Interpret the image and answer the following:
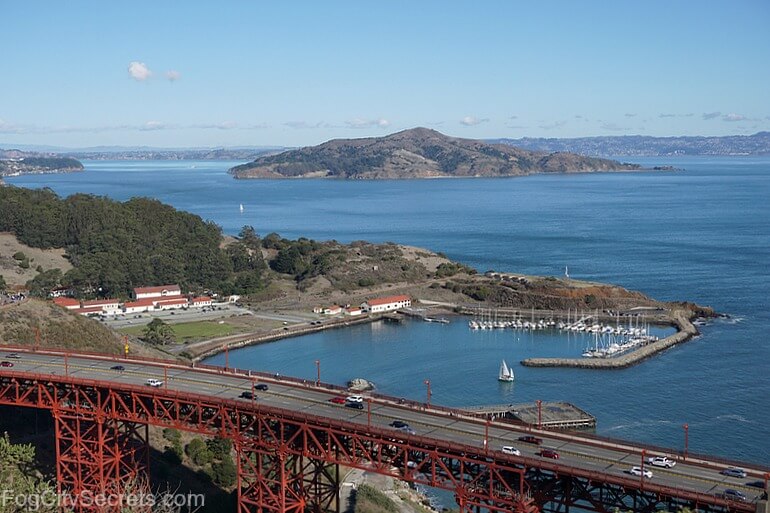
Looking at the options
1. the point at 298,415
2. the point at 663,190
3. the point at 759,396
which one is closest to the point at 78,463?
the point at 298,415

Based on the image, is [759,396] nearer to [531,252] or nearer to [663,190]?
[531,252]

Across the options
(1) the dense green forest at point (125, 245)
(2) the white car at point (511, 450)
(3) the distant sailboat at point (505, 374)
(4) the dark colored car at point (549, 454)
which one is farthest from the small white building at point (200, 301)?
(4) the dark colored car at point (549, 454)

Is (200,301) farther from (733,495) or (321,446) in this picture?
(733,495)

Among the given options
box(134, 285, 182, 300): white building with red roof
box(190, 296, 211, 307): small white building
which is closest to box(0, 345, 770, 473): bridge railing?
box(134, 285, 182, 300): white building with red roof

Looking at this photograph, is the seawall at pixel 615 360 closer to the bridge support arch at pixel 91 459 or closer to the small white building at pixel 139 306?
the small white building at pixel 139 306

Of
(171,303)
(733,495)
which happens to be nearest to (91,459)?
(733,495)

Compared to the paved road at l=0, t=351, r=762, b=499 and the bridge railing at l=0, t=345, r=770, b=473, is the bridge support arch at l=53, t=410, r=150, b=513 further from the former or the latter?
Result: the bridge railing at l=0, t=345, r=770, b=473
